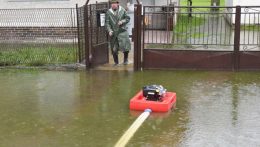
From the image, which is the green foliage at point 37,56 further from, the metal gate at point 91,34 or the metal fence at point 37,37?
the metal gate at point 91,34

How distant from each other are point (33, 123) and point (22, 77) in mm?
3523

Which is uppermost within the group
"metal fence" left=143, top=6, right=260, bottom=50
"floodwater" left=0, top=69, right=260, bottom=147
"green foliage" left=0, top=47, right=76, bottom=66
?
"metal fence" left=143, top=6, right=260, bottom=50

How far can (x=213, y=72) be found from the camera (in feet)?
35.3

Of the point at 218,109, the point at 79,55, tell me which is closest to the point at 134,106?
the point at 218,109

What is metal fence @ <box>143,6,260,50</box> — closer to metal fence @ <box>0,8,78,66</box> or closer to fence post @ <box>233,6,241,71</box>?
fence post @ <box>233,6,241,71</box>

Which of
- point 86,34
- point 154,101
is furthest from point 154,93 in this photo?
point 86,34

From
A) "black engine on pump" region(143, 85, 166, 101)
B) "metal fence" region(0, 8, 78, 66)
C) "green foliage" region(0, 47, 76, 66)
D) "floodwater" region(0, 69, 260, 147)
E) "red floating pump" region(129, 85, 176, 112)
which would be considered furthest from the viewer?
"metal fence" region(0, 8, 78, 66)

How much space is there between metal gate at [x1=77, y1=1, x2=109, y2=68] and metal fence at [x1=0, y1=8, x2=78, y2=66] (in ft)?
1.73

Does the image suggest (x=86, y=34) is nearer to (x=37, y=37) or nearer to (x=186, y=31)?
(x=37, y=37)

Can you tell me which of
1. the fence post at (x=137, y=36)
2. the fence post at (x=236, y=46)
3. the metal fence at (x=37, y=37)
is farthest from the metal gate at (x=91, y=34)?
the fence post at (x=236, y=46)

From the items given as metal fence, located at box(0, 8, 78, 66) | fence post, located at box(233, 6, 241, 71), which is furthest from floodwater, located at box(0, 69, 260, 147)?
metal fence, located at box(0, 8, 78, 66)

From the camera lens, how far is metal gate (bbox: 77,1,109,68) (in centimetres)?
1108

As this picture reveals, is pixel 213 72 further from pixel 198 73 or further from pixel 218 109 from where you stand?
pixel 218 109

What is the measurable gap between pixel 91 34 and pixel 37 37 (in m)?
2.38
